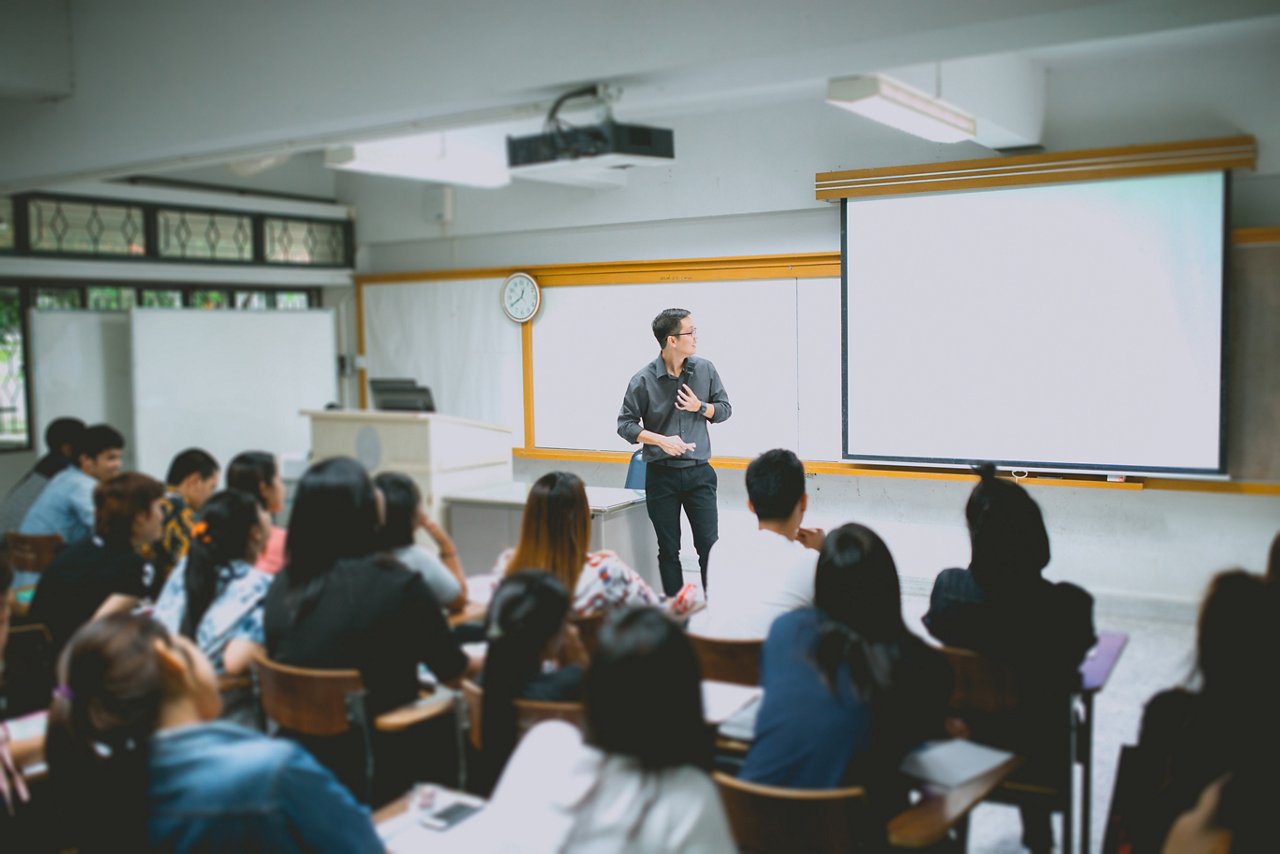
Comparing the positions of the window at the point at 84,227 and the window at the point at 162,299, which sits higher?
the window at the point at 84,227

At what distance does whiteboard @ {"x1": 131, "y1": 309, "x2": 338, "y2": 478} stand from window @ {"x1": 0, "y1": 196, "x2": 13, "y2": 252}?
0.77m

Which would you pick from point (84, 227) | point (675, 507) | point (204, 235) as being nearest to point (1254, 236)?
point (675, 507)

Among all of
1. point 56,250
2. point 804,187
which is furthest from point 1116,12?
point 56,250

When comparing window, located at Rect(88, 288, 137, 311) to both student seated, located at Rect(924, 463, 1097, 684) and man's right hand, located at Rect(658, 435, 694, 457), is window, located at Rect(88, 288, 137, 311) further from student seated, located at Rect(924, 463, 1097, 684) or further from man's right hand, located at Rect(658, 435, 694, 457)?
student seated, located at Rect(924, 463, 1097, 684)

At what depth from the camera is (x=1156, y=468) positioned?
5.16 metres

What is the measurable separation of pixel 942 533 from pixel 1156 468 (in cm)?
121

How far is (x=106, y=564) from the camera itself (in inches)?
128

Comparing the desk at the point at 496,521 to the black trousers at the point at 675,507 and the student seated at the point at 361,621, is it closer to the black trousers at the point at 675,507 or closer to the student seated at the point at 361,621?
the black trousers at the point at 675,507

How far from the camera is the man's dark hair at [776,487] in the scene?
3.13m

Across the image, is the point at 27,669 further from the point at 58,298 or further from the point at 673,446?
the point at 58,298

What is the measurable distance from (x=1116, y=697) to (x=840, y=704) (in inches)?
111

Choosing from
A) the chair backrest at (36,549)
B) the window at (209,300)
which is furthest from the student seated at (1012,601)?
the window at (209,300)

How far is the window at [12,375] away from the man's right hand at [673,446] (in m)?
4.03

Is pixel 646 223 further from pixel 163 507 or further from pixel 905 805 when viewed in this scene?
pixel 905 805
